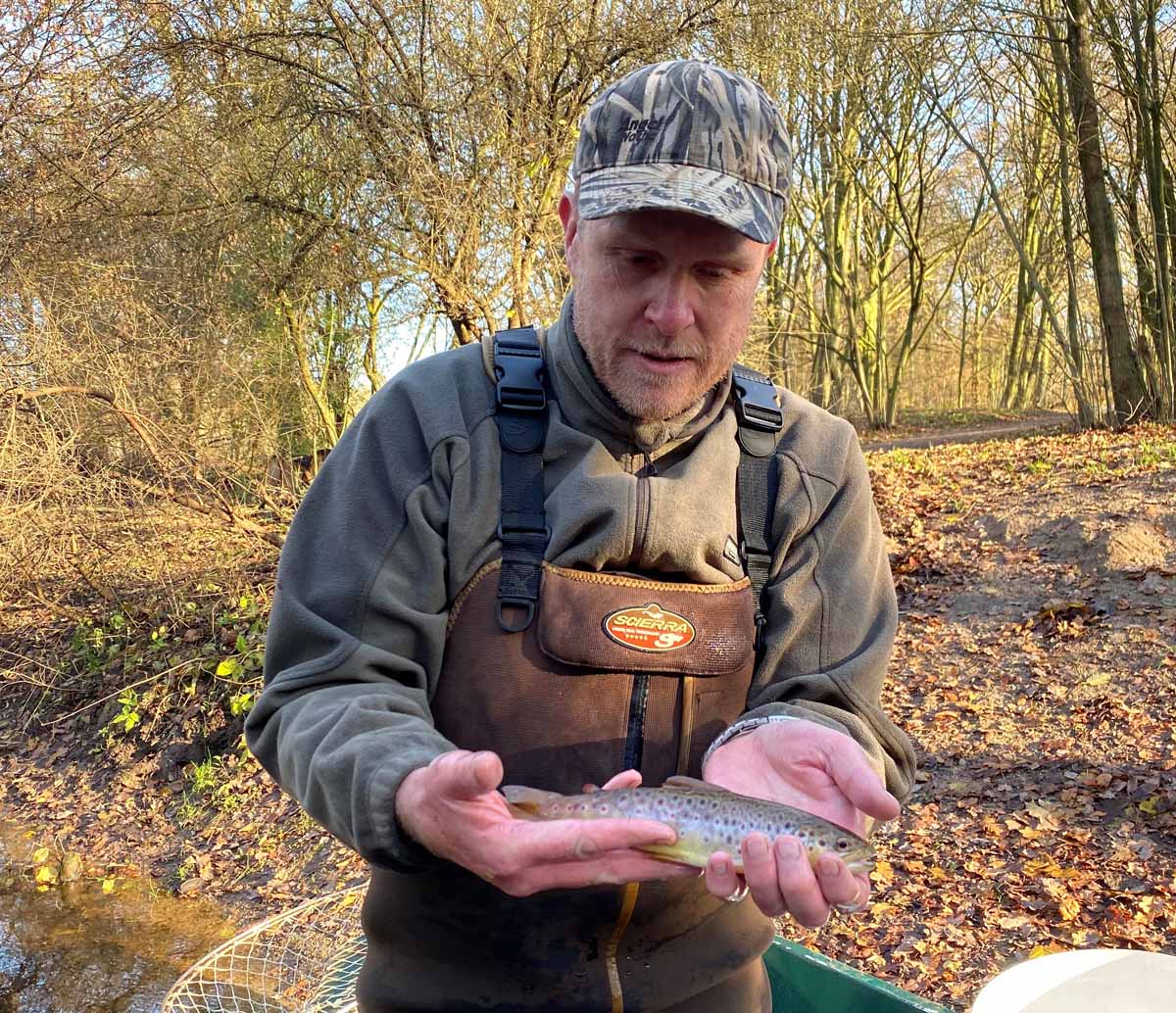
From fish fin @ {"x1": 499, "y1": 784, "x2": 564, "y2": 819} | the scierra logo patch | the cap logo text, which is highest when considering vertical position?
the cap logo text

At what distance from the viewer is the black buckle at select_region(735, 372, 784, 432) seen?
238cm

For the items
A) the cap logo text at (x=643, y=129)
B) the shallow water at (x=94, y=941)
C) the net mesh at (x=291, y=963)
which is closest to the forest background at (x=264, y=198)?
the shallow water at (x=94, y=941)

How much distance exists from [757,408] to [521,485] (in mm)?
613

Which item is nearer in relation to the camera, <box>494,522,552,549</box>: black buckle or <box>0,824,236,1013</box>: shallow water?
<box>494,522,552,549</box>: black buckle

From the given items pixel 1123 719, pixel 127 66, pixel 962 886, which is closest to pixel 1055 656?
pixel 1123 719

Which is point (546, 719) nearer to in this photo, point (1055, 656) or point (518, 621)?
point (518, 621)

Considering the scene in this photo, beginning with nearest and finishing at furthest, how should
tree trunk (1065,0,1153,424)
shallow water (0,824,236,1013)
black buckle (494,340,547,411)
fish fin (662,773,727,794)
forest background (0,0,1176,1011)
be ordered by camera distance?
fish fin (662,773,727,794), black buckle (494,340,547,411), shallow water (0,824,236,1013), forest background (0,0,1176,1011), tree trunk (1065,0,1153,424)

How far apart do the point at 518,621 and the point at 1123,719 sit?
555 cm

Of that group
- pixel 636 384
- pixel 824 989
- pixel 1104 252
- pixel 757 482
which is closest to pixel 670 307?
pixel 636 384

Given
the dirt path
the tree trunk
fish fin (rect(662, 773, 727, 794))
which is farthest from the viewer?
the dirt path

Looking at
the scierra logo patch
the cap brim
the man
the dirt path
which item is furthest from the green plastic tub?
the dirt path

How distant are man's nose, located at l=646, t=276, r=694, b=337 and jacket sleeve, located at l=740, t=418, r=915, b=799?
421mm

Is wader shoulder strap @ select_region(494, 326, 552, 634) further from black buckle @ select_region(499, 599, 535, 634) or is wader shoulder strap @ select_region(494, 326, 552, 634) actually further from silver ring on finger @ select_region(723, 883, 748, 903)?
silver ring on finger @ select_region(723, 883, 748, 903)

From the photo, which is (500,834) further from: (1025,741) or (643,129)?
(1025,741)
